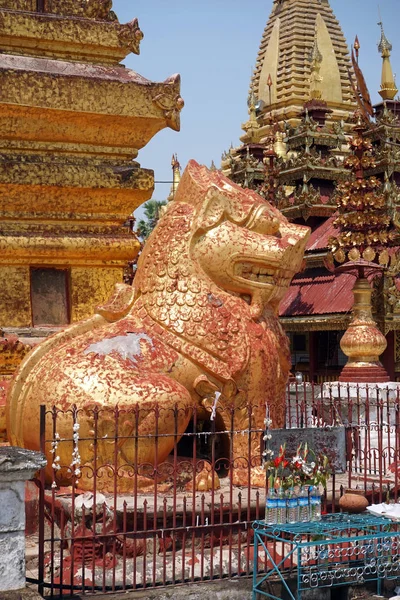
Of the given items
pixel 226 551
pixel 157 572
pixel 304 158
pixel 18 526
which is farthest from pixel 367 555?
pixel 304 158

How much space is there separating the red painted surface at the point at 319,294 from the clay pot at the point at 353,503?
1184 cm

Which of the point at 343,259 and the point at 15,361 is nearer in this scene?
the point at 15,361

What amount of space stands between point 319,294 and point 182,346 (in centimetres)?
1328

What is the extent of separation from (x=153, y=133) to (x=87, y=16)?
132 cm

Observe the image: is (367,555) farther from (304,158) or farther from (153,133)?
(304,158)

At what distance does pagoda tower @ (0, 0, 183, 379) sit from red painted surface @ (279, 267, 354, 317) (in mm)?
10303

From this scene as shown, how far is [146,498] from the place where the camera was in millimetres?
6812

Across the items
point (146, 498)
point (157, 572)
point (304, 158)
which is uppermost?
point (304, 158)

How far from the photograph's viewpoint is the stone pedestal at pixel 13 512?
5488mm

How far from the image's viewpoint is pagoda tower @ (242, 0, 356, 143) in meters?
33.9

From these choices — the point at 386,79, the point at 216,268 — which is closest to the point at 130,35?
the point at 216,268

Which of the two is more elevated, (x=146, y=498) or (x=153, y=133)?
(x=153, y=133)

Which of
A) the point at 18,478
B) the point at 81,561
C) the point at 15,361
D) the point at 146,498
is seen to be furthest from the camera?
the point at 15,361

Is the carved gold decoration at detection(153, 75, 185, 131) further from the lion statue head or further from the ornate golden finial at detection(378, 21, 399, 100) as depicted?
the ornate golden finial at detection(378, 21, 399, 100)
